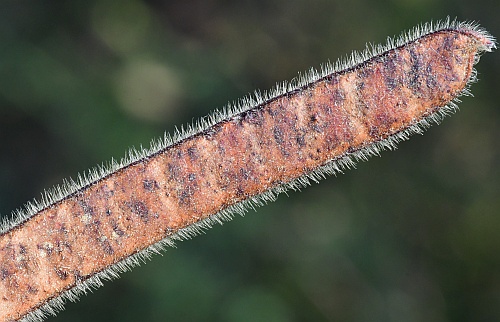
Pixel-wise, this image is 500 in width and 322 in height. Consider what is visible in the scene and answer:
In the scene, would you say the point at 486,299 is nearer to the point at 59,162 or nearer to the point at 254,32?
the point at 254,32

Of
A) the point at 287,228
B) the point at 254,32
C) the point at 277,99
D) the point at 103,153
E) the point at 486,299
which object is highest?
the point at 254,32

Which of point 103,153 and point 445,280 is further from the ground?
point 103,153

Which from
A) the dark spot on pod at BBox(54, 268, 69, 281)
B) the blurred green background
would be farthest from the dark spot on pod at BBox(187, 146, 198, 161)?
the blurred green background

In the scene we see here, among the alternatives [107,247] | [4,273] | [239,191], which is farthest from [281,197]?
[4,273]

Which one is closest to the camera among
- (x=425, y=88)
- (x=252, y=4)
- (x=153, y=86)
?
(x=425, y=88)

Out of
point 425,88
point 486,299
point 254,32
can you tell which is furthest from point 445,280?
point 425,88

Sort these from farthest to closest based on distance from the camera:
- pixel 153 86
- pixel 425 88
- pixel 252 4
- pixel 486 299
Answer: pixel 252 4 < pixel 153 86 < pixel 486 299 < pixel 425 88

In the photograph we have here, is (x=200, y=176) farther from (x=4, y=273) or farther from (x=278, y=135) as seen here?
(x=4, y=273)
